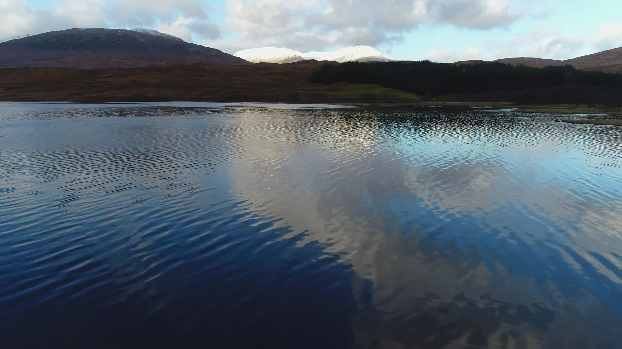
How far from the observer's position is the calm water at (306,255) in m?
12.2

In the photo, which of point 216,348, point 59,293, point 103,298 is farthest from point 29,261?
point 216,348

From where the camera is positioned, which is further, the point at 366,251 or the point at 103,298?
the point at 366,251

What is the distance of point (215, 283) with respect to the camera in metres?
14.7

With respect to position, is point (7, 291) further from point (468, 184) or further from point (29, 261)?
point (468, 184)

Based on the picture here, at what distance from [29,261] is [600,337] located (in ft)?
65.7

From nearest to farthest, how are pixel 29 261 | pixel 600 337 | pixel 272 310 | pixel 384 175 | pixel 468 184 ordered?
pixel 600 337
pixel 272 310
pixel 29 261
pixel 468 184
pixel 384 175

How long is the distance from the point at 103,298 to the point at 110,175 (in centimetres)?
2052

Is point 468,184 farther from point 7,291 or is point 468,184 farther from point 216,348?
point 7,291

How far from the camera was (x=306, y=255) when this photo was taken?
17312 millimetres

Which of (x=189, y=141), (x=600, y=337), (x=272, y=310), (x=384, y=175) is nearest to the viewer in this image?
(x=600, y=337)

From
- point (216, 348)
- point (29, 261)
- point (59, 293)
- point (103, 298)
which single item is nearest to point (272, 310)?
point (216, 348)

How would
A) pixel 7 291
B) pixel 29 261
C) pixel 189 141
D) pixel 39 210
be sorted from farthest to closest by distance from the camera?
1. pixel 189 141
2. pixel 39 210
3. pixel 29 261
4. pixel 7 291

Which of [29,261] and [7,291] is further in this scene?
[29,261]

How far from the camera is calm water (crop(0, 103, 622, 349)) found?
479 inches
